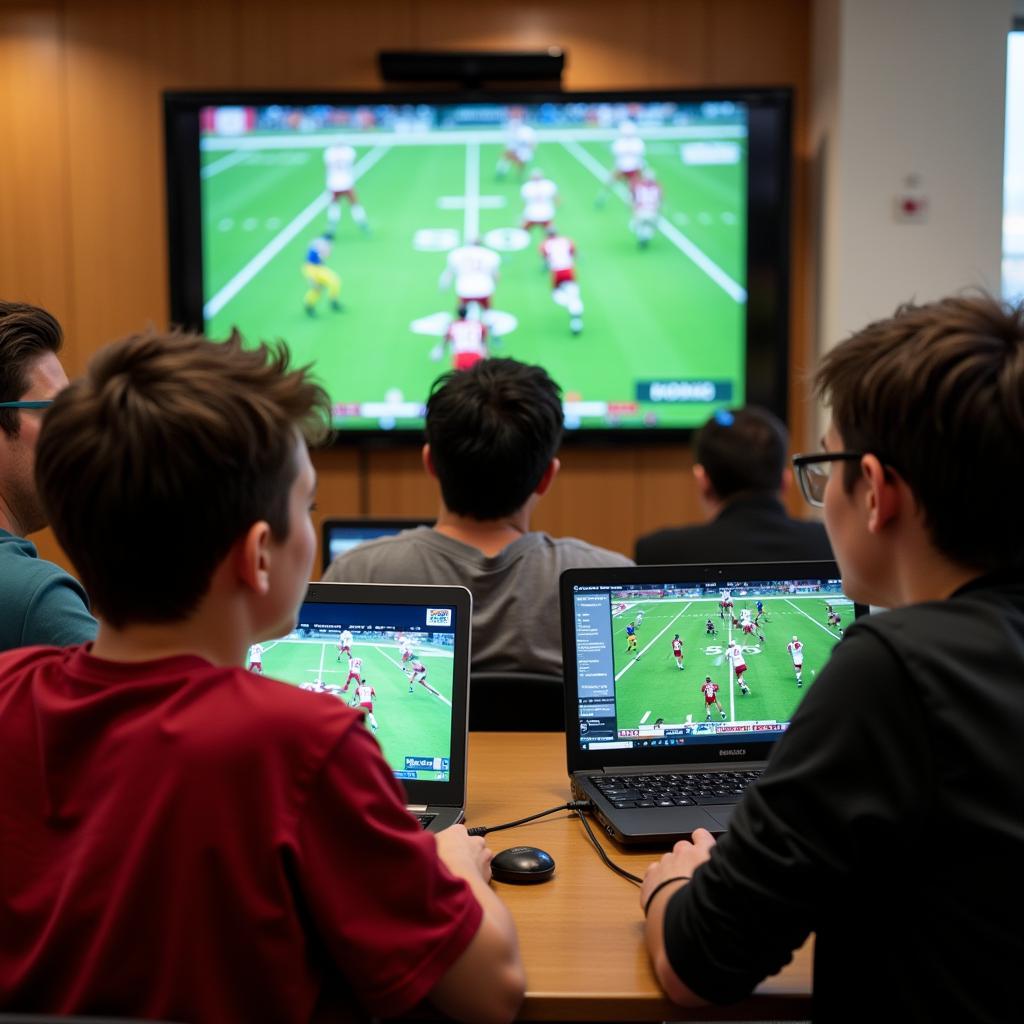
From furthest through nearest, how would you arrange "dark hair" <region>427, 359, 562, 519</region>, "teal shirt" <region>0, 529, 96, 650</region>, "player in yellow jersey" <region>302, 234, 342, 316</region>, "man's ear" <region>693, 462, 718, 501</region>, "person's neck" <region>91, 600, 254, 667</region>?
"player in yellow jersey" <region>302, 234, 342, 316</region> < "man's ear" <region>693, 462, 718, 501</region> < "dark hair" <region>427, 359, 562, 519</region> < "teal shirt" <region>0, 529, 96, 650</region> < "person's neck" <region>91, 600, 254, 667</region>

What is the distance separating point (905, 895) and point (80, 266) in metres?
4.57

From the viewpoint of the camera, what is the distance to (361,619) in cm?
154

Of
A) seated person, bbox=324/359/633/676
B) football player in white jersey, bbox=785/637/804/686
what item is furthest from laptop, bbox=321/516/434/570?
football player in white jersey, bbox=785/637/804/686

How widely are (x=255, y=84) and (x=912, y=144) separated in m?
2.67

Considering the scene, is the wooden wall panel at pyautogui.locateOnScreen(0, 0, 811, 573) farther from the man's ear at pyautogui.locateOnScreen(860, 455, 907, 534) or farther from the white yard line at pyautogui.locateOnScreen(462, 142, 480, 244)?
the man's ear at pyautogui.locateOnScreen(860, 455, 907, 534)

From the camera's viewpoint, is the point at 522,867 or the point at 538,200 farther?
the point at 538,200

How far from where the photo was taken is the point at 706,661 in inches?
63.7

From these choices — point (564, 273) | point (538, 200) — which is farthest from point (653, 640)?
point (538, 200)

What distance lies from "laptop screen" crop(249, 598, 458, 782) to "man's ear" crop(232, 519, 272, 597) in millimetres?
543

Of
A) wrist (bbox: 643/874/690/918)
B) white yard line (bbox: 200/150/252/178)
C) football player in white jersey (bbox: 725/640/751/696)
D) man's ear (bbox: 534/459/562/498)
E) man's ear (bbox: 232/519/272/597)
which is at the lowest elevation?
wrist (bbox: 643/874/690/918)

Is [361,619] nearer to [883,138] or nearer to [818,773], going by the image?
[818,773]

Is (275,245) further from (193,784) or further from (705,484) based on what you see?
(193,784)

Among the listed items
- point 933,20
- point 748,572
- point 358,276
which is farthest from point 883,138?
point 748,572

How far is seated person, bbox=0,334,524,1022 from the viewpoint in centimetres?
88
